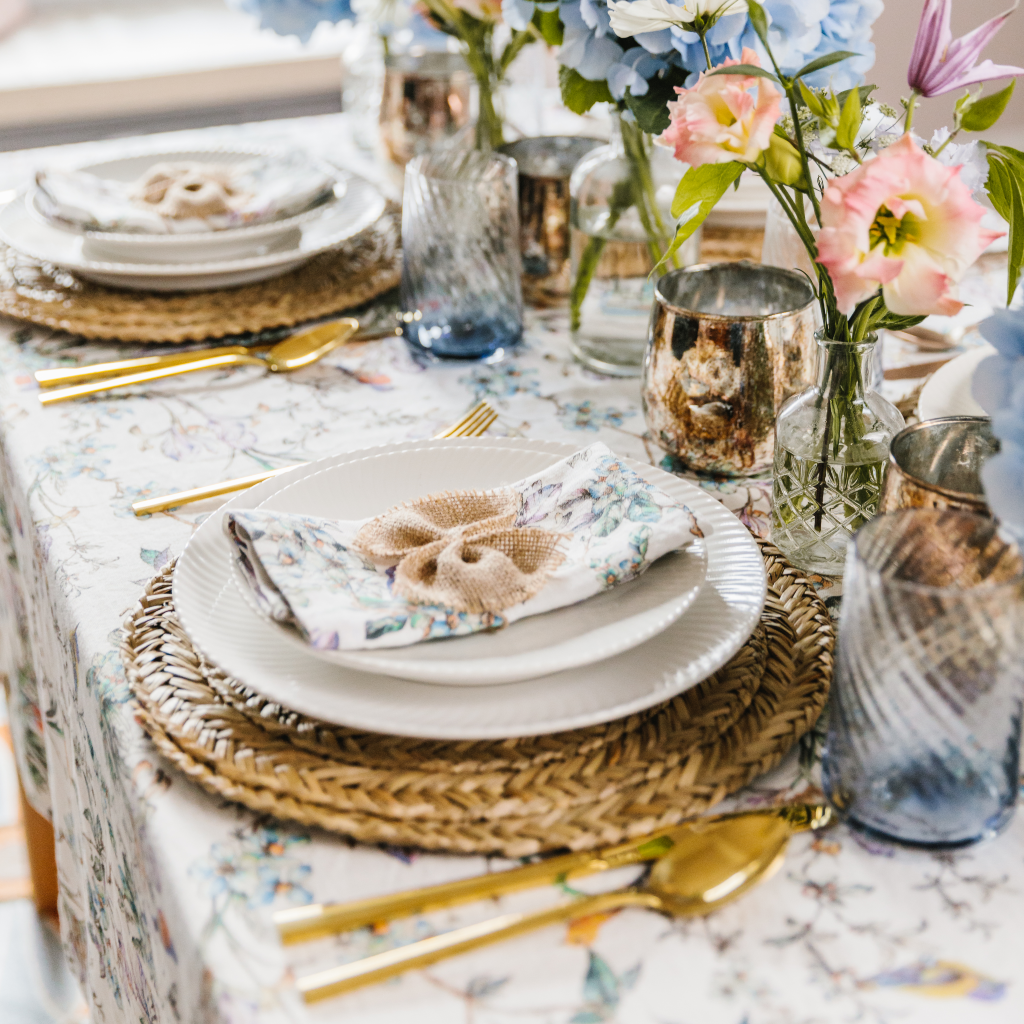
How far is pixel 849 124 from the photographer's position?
52cm

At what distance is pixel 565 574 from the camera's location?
0.54m

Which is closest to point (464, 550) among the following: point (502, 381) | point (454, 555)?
point (454, 555)

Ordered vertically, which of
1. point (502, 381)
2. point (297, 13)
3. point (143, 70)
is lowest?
point (143, 70)

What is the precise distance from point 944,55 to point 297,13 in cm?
90

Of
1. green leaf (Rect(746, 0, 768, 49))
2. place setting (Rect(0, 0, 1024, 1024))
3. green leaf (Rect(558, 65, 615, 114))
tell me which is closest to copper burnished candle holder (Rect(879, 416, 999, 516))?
place setting (Rect(0, 0, 1024, 1024))

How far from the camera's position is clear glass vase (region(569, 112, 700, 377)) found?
3.04ft

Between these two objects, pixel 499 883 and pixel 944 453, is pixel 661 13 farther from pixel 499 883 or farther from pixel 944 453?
pixel 499 883

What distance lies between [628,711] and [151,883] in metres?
0.23

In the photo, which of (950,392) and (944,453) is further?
(950,392)

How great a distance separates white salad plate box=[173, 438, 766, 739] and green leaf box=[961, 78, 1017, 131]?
0.77 feet

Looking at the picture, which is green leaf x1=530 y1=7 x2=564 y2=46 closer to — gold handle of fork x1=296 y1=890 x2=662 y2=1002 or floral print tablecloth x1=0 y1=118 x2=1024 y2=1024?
floral print tablecloth x1=0 y1=118 x2=1024 y2=1024

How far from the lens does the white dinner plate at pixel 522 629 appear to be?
48 centimetres

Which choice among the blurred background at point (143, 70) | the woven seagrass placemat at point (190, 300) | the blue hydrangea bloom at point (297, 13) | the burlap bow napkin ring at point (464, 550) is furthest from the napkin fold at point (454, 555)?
the blurred background at point (143, 70)

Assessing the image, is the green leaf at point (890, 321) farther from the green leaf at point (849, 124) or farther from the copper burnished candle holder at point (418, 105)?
the copper burnished candle holder at point (418, 105)
